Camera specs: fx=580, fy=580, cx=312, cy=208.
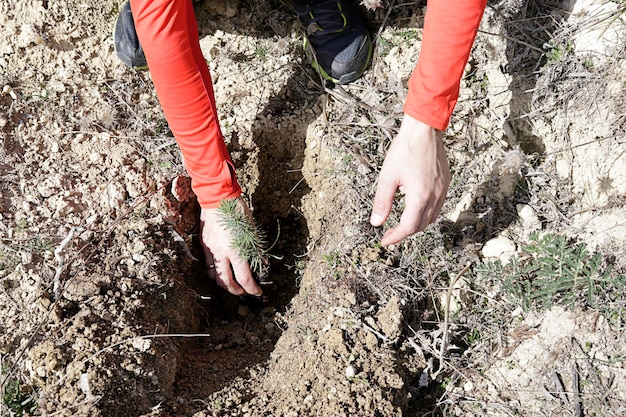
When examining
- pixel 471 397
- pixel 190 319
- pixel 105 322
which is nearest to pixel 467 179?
pixel 471 397

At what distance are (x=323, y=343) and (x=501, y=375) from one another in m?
0.62

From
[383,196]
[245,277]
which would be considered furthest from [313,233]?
[383,196]

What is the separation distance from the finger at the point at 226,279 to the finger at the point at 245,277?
0.03 m

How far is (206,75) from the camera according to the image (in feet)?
6.56

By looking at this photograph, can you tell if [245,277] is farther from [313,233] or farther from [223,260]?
[313,233]

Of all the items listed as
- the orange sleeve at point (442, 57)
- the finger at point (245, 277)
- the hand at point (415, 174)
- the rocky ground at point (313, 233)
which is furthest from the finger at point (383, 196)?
the finger at point (245, 277)

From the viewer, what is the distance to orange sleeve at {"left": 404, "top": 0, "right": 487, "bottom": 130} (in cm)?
157

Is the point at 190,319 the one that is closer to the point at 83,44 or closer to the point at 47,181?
the point at 47,181

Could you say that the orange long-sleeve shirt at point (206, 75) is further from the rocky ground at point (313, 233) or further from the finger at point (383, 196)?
the rocky ground at point (313, 233)

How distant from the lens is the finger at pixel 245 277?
2236mm

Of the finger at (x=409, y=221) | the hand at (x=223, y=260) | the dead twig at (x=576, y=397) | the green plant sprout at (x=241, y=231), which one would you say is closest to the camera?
the finger at (x=409, y=221)

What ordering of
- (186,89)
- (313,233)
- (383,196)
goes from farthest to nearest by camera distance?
(313,233)
(186,89)
(383,196)

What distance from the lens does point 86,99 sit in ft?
7.95

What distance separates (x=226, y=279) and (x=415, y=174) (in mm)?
983
